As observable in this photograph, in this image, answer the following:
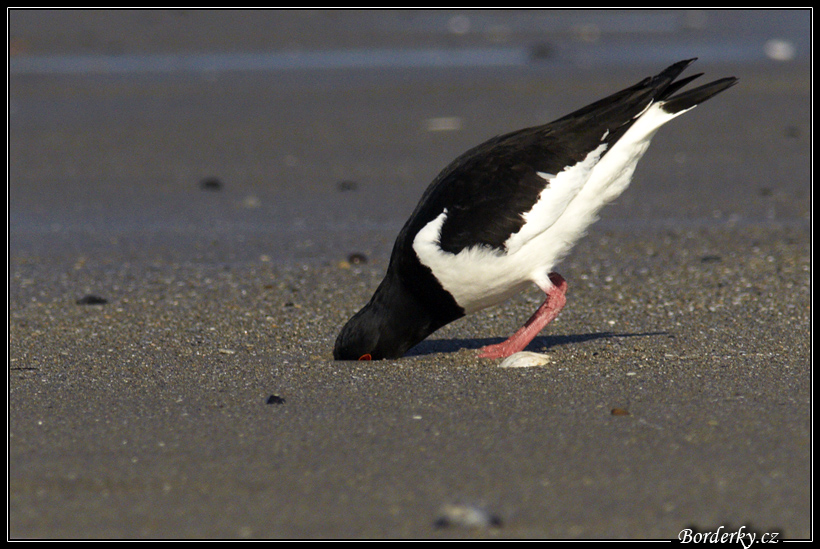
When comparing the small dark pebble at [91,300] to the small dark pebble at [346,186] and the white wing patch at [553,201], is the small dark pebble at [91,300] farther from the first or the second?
the small dark pebble at [346,186]

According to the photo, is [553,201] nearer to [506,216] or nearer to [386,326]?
[506,216]

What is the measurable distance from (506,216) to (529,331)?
0.65 m

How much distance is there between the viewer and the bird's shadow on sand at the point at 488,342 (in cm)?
536

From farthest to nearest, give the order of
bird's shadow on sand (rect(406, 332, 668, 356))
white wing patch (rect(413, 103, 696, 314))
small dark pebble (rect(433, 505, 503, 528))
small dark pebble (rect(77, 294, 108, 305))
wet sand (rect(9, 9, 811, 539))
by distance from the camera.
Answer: small dark pebble (rect(77, 294, 108, 305)) → bird's shadow on sand (rect(406, 332, 668, 356)) → white wing patch (rect(413, 103, 696, 314)) → wet sand (rect(9, 9, 811, 539)) → small dark pebble (rect(433, 505, 503, 528))

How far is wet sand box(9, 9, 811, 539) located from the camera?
3273mm

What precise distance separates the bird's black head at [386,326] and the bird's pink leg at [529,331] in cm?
34

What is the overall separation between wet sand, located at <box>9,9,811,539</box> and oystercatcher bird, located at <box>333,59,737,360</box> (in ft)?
0.82

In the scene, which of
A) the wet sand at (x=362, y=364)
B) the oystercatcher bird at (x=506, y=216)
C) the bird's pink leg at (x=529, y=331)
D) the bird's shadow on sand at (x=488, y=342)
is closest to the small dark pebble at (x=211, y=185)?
the wet sand at (x=362, y=364)

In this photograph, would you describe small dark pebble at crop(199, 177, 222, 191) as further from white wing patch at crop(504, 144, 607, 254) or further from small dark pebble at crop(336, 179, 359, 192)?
white wing patch at crop(504, 144, 607, 254)

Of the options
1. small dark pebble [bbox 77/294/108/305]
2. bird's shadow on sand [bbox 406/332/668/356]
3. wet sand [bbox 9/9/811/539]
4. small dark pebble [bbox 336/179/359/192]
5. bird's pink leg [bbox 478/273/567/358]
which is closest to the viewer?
wet sand [bbox 9/9/811/539]

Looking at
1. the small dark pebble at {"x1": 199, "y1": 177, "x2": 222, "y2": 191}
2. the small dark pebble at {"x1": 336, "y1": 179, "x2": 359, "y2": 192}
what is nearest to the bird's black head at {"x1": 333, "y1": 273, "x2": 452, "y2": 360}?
the small dark pebble at {"x1": 336, "y1": 179, "x2": 359, "y2": 192}

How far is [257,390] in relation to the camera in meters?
4.54

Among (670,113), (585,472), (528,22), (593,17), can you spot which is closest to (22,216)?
(670,113)

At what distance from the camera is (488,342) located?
560 cm
